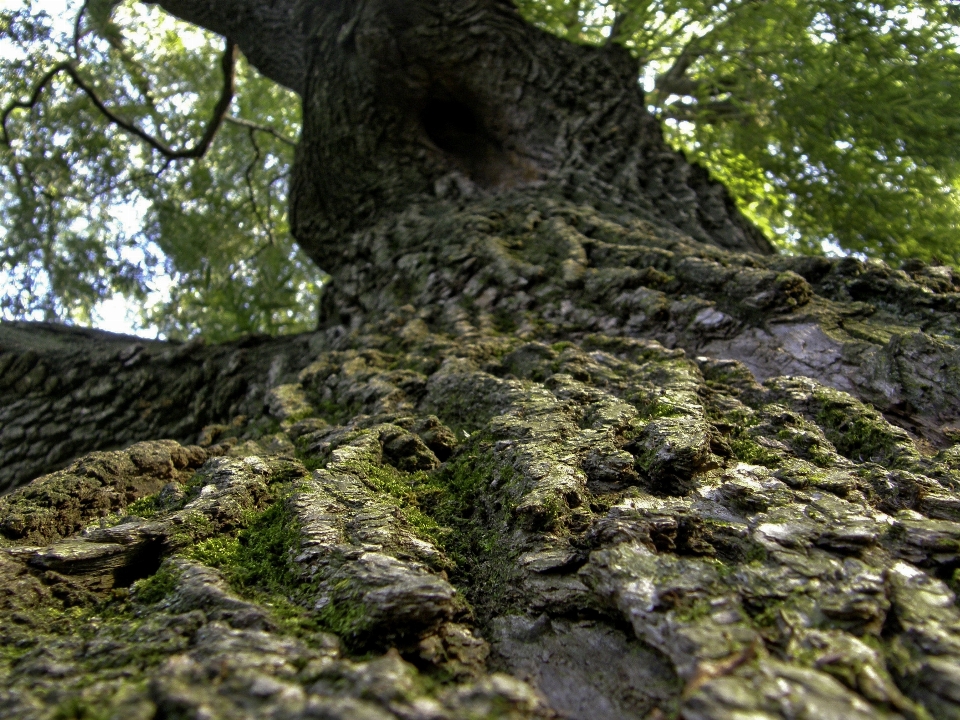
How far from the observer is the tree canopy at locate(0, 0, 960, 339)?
461 centimetres

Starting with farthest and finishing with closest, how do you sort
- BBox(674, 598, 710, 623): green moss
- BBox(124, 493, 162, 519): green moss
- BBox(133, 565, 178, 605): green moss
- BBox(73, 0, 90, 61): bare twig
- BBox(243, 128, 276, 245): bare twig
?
1. BBox(243, 128, 276, 245): bare twig
2. BBox(73, 0, 90, 61): bare twig
3. BBox(124, 493, 162, 519): green moss
4. BBox(133, 565, 178, 605): green moss
5. BBox(674, 598, 710, 623): green moss

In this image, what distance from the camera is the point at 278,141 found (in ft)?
32.4

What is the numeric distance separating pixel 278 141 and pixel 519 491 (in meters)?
A: 9.36

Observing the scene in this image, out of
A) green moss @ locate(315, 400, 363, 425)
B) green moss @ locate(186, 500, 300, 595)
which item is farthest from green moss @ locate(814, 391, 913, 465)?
green moss @ locate(315, 400, 363, 425)

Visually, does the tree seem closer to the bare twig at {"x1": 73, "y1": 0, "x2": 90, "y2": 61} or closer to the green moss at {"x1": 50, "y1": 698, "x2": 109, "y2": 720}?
the green moss at {"x1": 50, "y1": 698, "x2": 109, "y2": 720}

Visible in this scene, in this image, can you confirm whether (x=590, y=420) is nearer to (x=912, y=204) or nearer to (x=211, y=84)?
(x=912, y=204)

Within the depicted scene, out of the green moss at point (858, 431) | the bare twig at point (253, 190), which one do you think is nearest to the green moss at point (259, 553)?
the green moss at point (858, 431)

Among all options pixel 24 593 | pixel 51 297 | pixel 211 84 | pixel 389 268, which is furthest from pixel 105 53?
pixel 24 593

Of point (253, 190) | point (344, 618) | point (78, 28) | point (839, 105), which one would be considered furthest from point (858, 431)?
point (253, 190)

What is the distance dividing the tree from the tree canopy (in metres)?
1.43

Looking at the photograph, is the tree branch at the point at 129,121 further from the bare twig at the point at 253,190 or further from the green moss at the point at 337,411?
the green moss at the point at 337,411

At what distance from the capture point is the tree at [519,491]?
44.6 inches

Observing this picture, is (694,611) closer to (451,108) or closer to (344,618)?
Answer: (344,618)

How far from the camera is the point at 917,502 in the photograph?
159 centimetres
